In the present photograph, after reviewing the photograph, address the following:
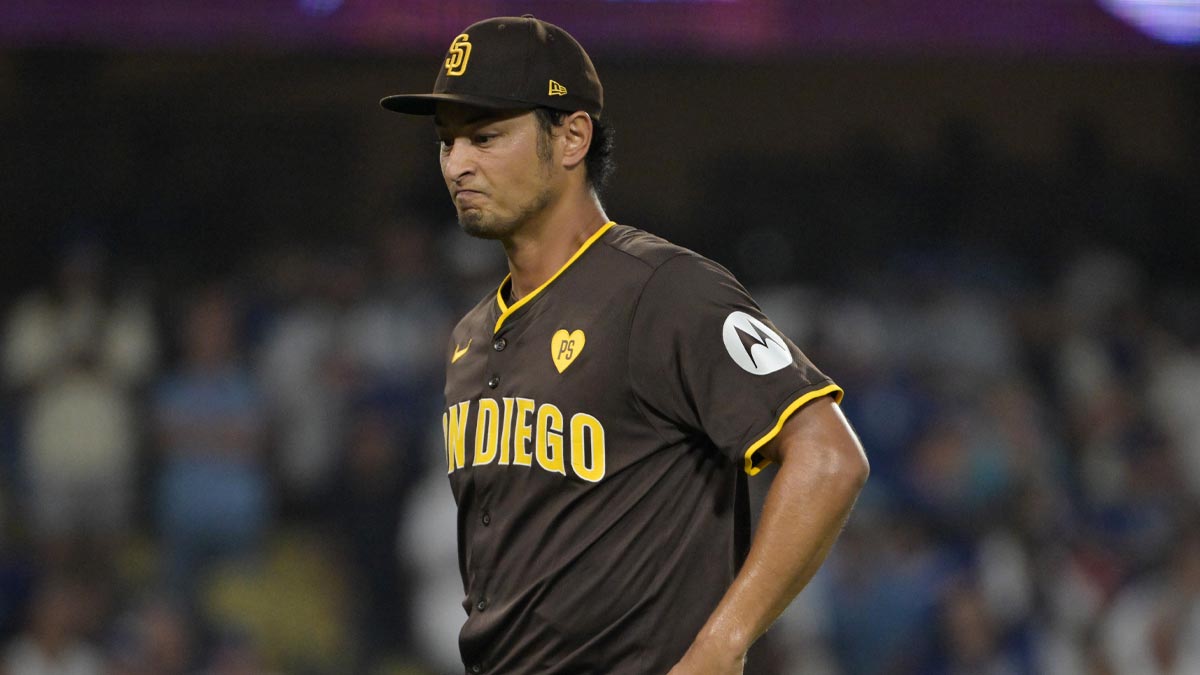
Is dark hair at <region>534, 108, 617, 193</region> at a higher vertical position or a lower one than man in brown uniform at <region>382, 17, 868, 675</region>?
higher

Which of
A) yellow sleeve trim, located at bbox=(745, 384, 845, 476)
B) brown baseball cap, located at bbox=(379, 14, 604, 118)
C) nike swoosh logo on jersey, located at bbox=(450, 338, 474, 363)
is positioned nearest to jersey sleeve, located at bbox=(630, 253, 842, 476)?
yellow sleeve trim, located at bbox=(745, 384, 845, 476)

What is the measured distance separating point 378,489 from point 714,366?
4944 mm

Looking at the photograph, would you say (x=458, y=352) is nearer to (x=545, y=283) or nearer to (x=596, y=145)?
(x=545, y=283)

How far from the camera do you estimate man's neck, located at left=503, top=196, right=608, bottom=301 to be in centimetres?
231

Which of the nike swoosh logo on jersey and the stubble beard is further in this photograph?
the nike swoosh logo on jersey

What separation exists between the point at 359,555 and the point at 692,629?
487 cm

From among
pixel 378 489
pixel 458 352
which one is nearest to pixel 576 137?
pixel 458 352

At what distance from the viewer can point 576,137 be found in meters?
2.28

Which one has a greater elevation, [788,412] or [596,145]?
[596,145]

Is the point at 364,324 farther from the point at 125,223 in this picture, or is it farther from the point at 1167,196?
the point at 1167,196

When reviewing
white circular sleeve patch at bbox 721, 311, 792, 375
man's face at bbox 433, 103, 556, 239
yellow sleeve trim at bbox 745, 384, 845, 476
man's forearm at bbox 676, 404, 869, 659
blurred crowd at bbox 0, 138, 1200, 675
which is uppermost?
man's face at bbox 433, 103, 556, 239

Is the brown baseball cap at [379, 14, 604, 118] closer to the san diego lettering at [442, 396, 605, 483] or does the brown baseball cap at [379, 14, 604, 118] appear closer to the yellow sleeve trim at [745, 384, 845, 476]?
the san diego lettering at [442, 396, 605, 483]

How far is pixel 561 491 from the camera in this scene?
7.00 feet

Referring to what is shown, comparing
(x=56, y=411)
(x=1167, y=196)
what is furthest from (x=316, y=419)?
(x=1167, y=196)
